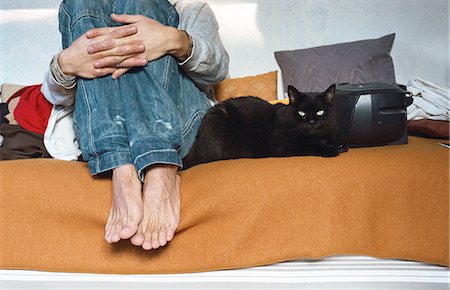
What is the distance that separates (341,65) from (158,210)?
1144mm

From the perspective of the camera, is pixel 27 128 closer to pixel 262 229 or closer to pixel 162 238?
pixel 162 238

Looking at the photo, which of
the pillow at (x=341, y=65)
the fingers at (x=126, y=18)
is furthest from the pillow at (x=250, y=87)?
the fingers at (x=126, y=18)

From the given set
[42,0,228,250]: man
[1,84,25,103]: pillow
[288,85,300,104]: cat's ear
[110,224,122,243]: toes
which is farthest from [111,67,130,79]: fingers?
[1,84,25,103]: pillow

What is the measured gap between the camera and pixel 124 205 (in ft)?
2.96

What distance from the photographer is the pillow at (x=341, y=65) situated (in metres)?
1.76

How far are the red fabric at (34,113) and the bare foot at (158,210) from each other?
0.66 m

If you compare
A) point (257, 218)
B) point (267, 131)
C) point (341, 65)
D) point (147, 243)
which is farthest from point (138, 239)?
point (341, 65)

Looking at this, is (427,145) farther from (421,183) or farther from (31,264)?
(31,264)

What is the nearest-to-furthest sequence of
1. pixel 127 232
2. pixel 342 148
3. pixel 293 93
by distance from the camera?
pixel 127 232
pixel 342 148
pixel 293 93

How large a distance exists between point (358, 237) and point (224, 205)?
0.94 ft

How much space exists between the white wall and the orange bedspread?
115cm

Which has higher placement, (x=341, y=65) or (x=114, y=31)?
(x=114, y=31)

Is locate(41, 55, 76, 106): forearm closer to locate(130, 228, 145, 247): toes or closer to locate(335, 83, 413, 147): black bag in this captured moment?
locate(130, 228, 145, 247): toes

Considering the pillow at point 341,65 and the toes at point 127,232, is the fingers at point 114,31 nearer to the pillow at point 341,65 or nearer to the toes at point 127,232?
the toes at point 127,232
